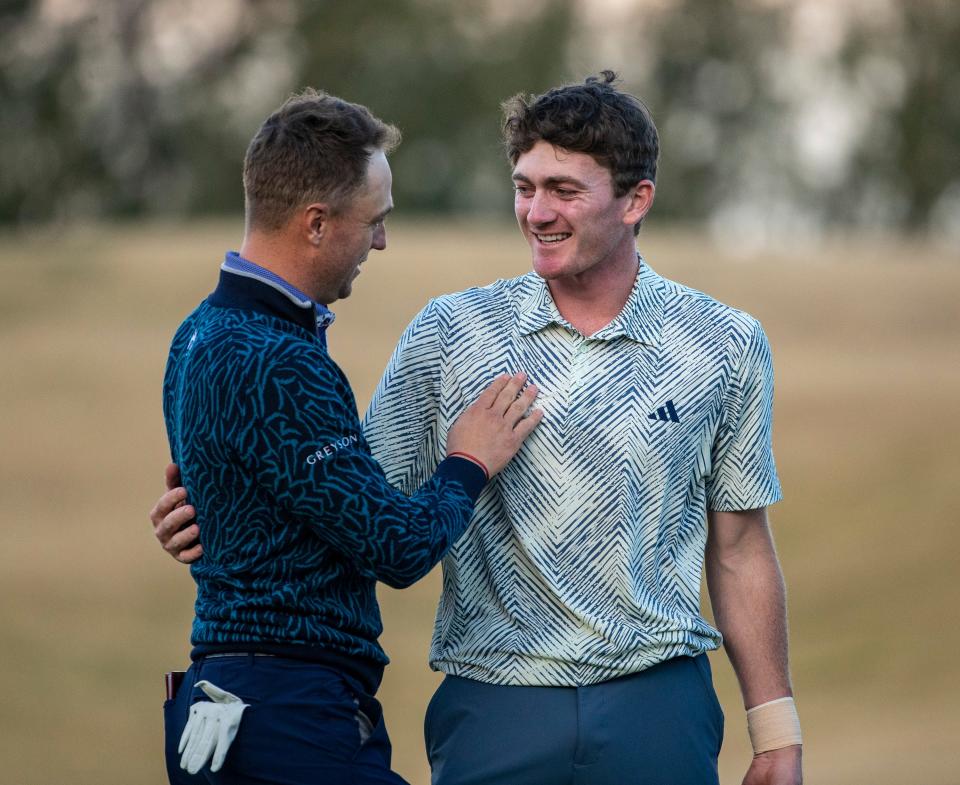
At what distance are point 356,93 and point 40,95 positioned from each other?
722 cm

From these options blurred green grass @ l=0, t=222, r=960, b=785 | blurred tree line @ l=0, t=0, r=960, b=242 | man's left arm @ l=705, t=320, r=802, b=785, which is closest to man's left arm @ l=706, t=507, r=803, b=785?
man's left arm @ l=705, t=320, r=802, b=785

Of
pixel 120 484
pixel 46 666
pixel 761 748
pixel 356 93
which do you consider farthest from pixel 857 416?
pixel 356 93

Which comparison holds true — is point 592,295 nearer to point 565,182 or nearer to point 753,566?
point 565,182

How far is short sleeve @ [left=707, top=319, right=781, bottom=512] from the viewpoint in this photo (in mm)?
3363

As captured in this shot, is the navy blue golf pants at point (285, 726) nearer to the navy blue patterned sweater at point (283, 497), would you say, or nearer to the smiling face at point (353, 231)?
the navy blue patterned sweater at point (283, 497)

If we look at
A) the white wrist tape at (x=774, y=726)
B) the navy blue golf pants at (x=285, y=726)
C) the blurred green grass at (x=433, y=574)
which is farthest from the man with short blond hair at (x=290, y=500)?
the blurred green grass at (x=433, y=574)

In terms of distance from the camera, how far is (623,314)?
3336 mm

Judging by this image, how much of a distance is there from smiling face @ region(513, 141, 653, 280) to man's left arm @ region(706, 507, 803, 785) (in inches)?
24.7

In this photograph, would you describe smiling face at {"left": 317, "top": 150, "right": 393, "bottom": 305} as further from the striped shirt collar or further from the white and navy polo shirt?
the white and navy polo shirt

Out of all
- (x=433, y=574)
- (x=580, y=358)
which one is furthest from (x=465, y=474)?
(x=433, y=574)

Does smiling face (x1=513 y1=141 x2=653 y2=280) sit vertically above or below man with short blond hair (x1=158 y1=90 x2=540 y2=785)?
above

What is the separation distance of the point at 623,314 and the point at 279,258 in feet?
2.57

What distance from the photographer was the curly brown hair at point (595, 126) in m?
3.29

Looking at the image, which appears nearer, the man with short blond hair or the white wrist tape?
the man with short blond hair
